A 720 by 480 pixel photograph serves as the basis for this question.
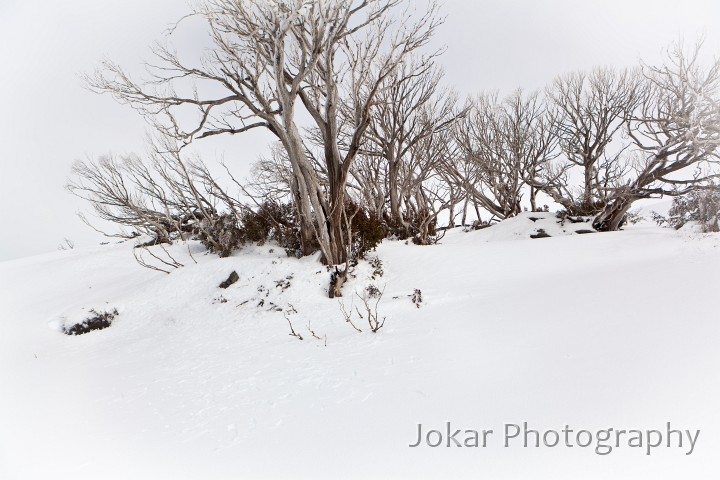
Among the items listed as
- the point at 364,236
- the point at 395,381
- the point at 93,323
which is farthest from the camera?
the point at 364,236

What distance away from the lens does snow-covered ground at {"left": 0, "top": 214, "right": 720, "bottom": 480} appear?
2.15 m

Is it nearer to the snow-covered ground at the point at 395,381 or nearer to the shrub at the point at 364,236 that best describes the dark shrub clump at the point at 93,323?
the snow-covered ground at the point at 395,381

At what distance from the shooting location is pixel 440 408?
102 inches

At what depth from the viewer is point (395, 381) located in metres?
3.19

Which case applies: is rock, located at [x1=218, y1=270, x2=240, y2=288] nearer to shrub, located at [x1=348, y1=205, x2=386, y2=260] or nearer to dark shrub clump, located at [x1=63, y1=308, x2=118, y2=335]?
dark shrub clump, located at [x1=63, y1=308, x2=118, y2=335]

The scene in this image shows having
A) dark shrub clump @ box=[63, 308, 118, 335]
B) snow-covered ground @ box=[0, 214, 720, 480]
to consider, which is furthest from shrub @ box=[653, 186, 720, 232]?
dark shrub clump @ box=[63, 308, 118, 335]

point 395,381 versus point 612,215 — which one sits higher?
point 612,215

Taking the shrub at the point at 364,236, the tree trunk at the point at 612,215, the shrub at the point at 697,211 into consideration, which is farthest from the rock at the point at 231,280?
the shrub at the point at 697,211

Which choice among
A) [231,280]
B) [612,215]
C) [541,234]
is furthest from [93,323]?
[612,215]

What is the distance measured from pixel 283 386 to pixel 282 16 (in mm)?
7174

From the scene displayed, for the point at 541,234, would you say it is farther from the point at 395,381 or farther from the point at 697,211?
the point at 395,381

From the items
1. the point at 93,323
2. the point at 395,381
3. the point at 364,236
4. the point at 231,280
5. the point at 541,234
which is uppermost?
the point at 364,236

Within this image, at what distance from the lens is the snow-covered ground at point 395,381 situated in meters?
2.15

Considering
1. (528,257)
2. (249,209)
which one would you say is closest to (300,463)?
(528,257)
